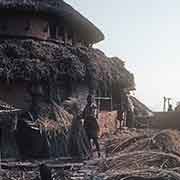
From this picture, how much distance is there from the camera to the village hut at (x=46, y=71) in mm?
12344

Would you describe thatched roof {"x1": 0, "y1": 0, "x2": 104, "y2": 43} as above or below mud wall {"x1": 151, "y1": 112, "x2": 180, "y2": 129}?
above

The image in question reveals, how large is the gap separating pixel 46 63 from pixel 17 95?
156cm

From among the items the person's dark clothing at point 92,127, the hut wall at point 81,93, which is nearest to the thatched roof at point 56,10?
the hut wall at point 81,93

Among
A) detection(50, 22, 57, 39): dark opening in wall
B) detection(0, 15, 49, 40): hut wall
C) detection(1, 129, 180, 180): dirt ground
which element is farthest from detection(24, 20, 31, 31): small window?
detection(1, 129, 180, 180): dirt ground

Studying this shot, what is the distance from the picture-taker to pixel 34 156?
40.2 feet

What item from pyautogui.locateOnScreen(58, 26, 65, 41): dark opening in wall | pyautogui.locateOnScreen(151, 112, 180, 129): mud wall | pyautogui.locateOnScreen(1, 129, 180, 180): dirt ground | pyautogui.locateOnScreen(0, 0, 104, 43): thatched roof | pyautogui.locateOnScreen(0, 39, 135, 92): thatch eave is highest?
pyautogui.locateOnScreen(0, 0, 104, 43): thatched roof

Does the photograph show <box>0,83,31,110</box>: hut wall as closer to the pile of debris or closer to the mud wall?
the pile of debris

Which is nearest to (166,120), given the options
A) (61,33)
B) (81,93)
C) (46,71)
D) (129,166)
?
(81,93)

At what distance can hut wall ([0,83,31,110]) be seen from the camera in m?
14.3

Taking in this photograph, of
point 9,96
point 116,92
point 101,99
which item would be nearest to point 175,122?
point 116,92

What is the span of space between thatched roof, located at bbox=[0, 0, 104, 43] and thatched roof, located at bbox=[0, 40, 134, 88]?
4.51 feet

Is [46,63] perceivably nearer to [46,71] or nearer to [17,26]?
[46,71]

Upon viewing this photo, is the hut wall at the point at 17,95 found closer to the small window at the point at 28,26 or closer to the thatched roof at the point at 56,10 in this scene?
the small window at the point at 28,26

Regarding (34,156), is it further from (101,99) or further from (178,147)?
(101,99)
